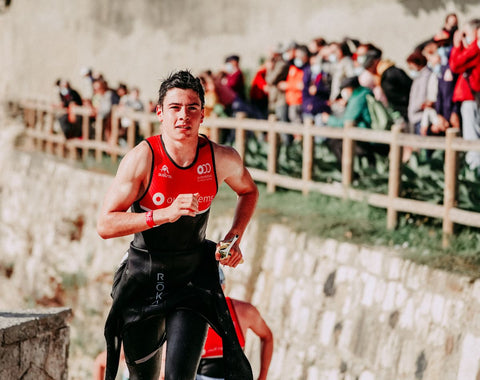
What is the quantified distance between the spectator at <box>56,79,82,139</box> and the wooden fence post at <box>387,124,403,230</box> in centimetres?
1007

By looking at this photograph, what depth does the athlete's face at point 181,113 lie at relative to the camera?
391cm

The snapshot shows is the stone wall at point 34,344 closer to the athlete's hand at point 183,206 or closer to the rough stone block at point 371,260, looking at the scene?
the athlete's hand at point 183,206

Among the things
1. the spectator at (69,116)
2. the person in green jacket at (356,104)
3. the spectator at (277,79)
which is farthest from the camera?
the spectator at (69,116)

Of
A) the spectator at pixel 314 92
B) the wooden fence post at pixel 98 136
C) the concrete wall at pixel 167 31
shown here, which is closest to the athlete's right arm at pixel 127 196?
the spectator at pixel 314 92

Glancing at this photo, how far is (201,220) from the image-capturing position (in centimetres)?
410

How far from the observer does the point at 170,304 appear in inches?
161

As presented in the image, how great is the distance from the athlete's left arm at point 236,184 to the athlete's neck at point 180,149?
167mm

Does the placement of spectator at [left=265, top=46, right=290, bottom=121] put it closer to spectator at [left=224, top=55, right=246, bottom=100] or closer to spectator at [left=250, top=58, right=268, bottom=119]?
spectator at [left=250, top=58, right=268, bottom=119]

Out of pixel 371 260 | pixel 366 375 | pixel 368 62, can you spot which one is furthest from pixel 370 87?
pixel 366 375

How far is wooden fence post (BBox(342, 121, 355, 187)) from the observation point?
872 cm

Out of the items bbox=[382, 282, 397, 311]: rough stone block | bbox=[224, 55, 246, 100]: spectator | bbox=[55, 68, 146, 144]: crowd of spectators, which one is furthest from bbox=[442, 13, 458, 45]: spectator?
bbox=[55, 68, 146, 144]: crowd of spectators

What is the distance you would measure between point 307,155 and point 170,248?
5567mm

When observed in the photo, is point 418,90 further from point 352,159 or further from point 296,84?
point 296,84

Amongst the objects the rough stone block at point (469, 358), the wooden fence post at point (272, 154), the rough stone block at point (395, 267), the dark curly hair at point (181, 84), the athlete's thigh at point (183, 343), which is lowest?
the rough stone block at point (469, 358)
